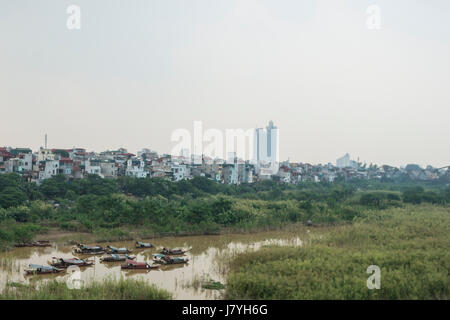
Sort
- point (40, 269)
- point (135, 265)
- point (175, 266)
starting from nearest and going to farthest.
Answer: point (40, 269), point (135, 265), point (175, 266)

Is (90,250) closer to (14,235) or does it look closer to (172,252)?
(172,252)

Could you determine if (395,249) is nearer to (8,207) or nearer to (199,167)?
(8,207)

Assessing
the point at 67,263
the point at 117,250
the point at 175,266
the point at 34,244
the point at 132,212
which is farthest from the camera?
the point at 132,212

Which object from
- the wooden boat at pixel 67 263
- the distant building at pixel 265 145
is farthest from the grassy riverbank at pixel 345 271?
the distant building at pixel 265 145

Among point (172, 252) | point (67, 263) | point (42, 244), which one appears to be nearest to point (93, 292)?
point (67, 263)

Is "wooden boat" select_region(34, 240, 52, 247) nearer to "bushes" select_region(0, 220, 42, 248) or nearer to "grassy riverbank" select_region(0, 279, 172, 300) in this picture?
"bushes" select_region(0, 220, 42, 248)

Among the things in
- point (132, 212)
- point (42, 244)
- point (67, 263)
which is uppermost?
point (132, 212)
